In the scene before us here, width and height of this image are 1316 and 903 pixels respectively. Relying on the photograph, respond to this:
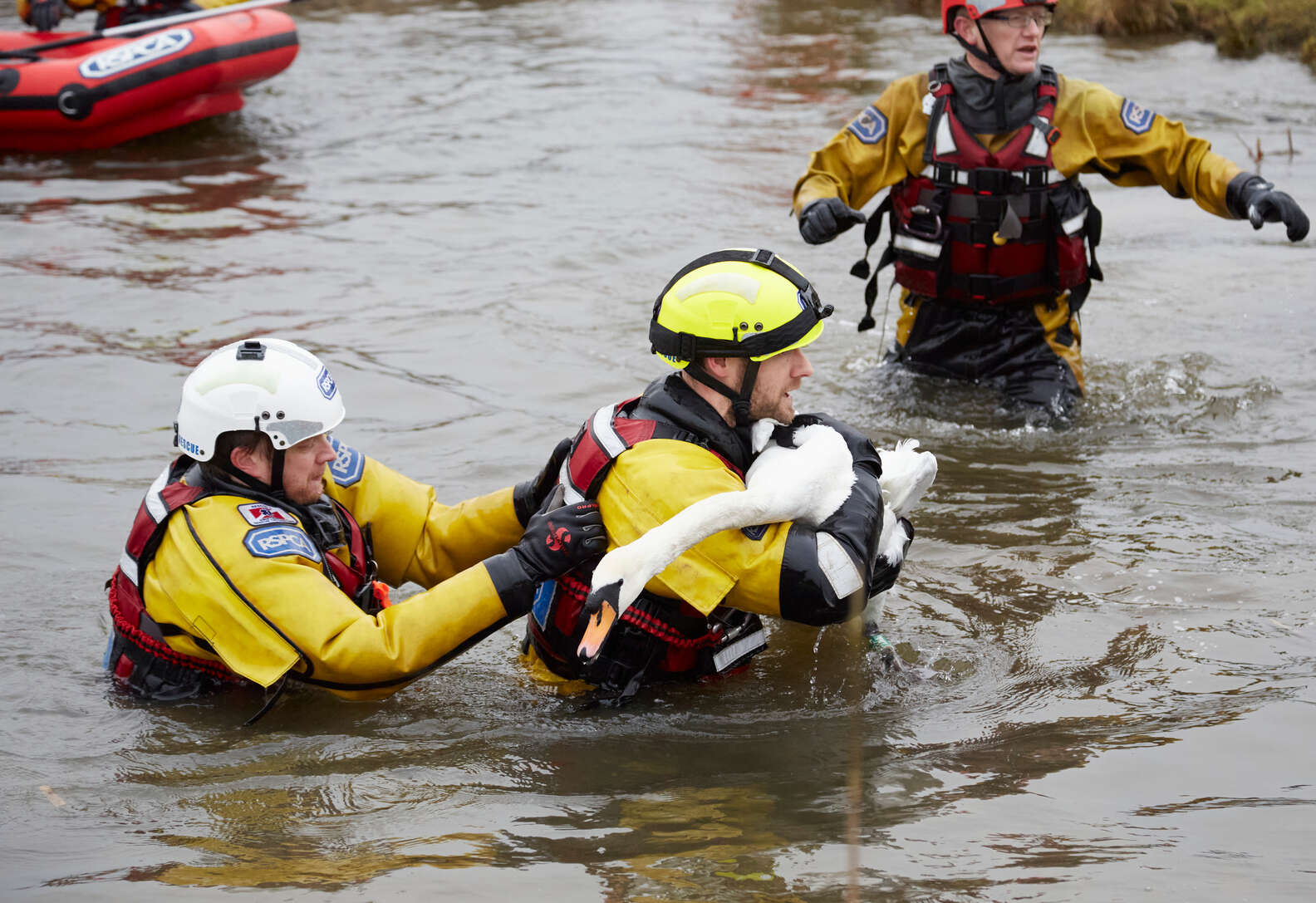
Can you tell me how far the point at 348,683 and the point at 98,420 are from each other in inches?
157

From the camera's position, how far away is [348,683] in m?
3.87

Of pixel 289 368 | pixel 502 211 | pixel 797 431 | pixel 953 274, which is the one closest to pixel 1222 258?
pixel 953 274

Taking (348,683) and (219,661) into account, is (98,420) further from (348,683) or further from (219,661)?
(348,683)

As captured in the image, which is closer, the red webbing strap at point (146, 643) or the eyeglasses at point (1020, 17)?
the red webbing strap at point (146, 643)

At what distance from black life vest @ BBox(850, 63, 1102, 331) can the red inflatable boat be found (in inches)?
356

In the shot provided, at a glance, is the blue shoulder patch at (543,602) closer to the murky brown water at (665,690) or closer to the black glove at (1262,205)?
the murky brown water at (665,690)

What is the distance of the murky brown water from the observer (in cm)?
334

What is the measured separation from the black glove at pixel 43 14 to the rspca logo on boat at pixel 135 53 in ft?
4.05

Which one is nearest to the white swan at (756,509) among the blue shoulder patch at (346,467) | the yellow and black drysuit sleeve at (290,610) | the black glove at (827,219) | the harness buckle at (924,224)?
the yellow and black drysuit sleeve at (290,610)

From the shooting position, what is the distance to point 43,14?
45.5ft

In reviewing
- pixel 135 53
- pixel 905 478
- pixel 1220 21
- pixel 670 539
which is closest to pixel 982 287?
pixel 905 478

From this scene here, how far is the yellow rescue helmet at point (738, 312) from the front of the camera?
379 centimetres

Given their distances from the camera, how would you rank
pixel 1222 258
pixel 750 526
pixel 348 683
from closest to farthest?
1. pixel 750 526
2. pixel 348 683
3. pixel 1222 258

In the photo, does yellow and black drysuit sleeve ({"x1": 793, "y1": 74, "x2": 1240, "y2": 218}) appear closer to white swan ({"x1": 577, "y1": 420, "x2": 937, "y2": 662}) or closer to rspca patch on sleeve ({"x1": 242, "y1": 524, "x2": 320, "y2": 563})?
white swan ({"x1": 577, "y1": 420, "x2": 937, "y2": 662})
